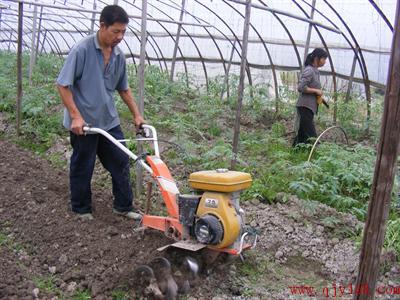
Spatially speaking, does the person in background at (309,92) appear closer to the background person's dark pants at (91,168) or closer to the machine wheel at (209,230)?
the background person's dark pants at (91,168)

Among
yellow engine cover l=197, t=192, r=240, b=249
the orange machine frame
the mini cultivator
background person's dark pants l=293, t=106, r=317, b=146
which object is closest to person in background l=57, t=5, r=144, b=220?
the orange machine frame

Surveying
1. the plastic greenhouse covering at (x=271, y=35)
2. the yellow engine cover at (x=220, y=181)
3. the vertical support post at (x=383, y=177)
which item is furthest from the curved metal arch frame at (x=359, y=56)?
the vertical support post at (x=383, y=177)

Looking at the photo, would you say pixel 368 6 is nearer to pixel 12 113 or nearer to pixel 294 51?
pixel 294 51

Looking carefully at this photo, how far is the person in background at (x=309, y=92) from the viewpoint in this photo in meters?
6.34

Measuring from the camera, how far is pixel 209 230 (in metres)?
2.94

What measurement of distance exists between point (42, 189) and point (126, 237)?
4.76 feet

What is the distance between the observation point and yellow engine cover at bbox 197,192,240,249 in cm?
294

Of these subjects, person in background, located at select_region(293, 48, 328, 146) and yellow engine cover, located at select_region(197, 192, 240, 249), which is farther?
person in background, located at select_region(293, 48, 328, 146)

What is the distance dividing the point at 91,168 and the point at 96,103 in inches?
21.0

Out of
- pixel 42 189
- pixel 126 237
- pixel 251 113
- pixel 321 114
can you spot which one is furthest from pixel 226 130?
pixel 126 237

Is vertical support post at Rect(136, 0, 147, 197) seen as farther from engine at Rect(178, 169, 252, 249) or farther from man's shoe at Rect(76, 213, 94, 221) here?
engine at Rect(178, 169, 252, 249)

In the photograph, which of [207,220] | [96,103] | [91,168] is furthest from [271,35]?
[207,220]

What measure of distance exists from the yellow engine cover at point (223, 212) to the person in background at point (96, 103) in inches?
43.6

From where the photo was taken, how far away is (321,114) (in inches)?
347
